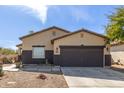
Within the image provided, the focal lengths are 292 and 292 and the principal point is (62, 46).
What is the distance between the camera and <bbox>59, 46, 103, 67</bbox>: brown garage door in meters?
30.2

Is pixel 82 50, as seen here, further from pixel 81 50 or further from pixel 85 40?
pixel 85 40

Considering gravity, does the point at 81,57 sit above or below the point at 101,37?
below

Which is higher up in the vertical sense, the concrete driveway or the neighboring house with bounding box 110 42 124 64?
the neighboring house with bounding box 110 42 124 64

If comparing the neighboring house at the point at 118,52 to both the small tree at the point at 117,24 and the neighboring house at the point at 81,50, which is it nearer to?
the neighboring house at the point at 81,50

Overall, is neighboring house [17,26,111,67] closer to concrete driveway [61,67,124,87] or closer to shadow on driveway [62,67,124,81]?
shadow on driveway [62,67,124,81]

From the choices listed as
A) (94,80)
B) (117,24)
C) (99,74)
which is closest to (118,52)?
(117,24)

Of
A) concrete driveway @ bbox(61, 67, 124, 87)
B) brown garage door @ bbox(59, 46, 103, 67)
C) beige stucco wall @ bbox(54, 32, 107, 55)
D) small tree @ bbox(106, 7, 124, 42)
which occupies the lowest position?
concrete driveway @ bbox(61, 67, 124, 87)

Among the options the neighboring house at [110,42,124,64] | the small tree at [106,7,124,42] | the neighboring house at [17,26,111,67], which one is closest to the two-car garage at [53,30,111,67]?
the neighboring house at [17,26,111,67]

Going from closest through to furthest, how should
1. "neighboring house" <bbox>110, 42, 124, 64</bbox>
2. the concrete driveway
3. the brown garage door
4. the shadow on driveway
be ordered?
the concrete driveway → the shadow on driveway → the brown garage door → "neighboring house" <bbox>110, 42, 124, 64</bbox>

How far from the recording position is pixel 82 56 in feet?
99.2

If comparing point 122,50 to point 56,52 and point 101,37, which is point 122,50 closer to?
point 101,37
